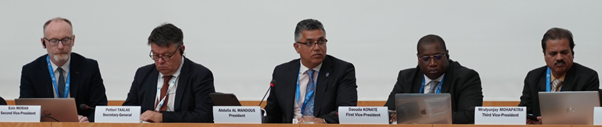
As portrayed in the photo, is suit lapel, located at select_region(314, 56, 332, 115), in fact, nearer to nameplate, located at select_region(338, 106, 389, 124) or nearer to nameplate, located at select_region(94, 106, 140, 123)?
nameplate, located at select_region(338, 106, 389, 124)

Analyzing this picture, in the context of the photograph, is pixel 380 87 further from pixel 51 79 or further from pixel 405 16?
pixel 51 79

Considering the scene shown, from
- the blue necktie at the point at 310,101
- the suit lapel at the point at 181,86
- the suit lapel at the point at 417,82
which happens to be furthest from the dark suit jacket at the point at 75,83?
the suit lapel at the point at 417,82

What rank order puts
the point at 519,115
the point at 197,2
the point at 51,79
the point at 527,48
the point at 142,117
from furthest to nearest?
the point at 197,2, the point at 527,48, the point at 51,79, the point at 142,117, the point at 519,115

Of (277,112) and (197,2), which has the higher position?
(197,2)

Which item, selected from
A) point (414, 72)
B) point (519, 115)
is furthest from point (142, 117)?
point (519, 115)

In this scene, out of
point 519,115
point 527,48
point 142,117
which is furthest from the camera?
point 527,48

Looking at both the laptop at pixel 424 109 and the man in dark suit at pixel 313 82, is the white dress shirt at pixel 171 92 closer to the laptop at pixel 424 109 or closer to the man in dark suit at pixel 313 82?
the man in dark suit at pixel 313 82

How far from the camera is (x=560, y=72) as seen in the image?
343 cm

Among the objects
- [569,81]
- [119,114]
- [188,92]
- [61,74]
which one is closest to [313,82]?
[188,92]

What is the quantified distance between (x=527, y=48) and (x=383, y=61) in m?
0.97

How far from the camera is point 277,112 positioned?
147 inches

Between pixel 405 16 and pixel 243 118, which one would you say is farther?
pixel 405 16

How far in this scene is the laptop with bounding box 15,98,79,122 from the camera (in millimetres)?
3102

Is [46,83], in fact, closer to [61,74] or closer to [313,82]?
[61,74]
